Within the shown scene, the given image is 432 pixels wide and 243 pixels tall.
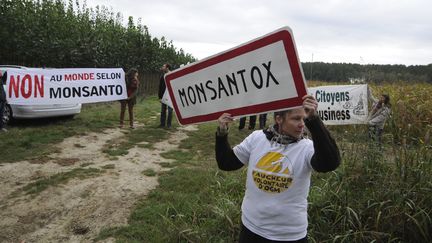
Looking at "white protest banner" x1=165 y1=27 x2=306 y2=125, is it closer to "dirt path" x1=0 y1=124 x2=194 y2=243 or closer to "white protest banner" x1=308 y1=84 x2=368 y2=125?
"dirt path" x1=0 y1=124 x2=194 y2=243

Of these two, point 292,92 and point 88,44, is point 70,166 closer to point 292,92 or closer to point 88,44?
point 292,92

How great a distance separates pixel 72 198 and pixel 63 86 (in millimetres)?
5721

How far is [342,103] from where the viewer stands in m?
10.8

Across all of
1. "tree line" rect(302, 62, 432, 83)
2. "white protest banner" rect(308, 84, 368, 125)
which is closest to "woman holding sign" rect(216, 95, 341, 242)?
"tree line" rect(302, 62, 432, 83)

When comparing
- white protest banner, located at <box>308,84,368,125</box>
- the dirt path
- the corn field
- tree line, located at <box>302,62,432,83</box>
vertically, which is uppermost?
tree line, located at <box>302,62,432,83</box>

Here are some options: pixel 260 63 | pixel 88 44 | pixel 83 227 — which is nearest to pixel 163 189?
pixel 83 227

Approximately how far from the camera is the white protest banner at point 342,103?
10.6 m

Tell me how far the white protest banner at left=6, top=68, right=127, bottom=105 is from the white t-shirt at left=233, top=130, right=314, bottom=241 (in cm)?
820

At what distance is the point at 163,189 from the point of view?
202 inches

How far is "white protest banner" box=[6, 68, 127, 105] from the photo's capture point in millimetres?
8781

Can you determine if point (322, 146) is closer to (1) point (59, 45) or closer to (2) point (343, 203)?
(2) point (343, 203)

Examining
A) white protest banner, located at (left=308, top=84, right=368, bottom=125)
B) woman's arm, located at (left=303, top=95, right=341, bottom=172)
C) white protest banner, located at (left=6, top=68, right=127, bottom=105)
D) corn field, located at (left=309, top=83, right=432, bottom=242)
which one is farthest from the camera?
white protest banner, located at (left=308, top=84, right=368, bottom=125)

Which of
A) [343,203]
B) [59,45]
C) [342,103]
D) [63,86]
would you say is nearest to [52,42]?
[59,45]

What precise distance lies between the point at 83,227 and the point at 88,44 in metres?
13.7
